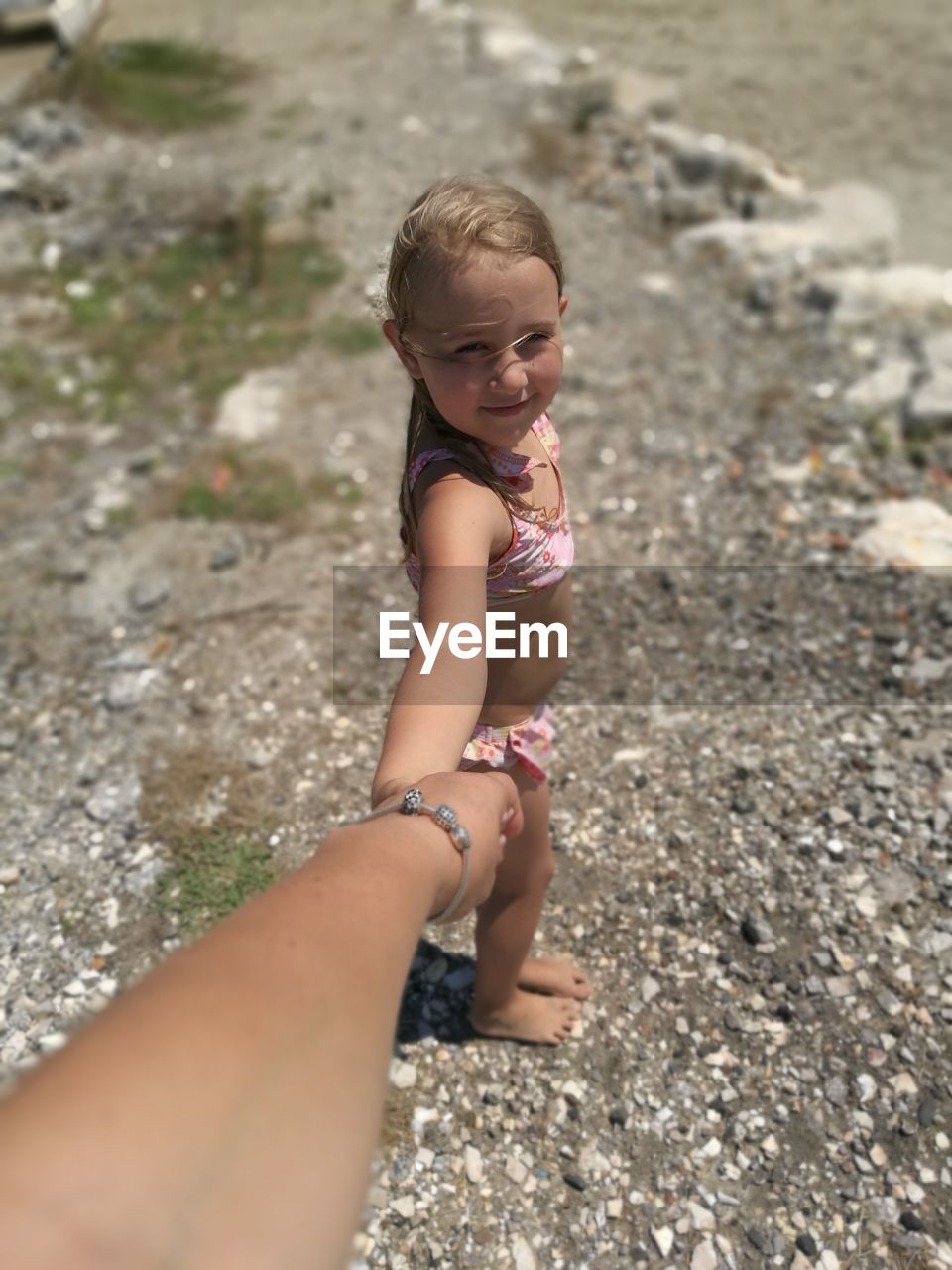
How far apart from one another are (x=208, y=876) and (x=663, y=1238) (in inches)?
64.5

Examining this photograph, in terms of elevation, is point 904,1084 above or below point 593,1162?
above

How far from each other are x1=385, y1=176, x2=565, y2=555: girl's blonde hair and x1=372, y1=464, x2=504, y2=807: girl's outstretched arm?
83 millimetres

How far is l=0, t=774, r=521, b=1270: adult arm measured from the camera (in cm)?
73

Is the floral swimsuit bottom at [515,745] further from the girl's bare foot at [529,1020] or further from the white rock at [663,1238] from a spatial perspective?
the white rock at [663,1238]

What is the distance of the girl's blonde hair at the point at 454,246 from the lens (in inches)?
62.7

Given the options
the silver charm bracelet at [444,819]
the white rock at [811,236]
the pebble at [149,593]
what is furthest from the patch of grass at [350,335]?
the silver charm bracelet at [444,819]

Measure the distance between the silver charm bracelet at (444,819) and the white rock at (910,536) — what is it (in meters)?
3.31

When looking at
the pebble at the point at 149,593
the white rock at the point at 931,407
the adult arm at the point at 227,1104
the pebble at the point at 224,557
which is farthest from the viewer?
the white rock at the point at 931,407

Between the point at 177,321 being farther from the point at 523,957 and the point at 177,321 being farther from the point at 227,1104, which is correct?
the point at 227,1104

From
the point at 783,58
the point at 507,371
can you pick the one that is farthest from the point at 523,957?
the point at 783,58

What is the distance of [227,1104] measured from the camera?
814 mm

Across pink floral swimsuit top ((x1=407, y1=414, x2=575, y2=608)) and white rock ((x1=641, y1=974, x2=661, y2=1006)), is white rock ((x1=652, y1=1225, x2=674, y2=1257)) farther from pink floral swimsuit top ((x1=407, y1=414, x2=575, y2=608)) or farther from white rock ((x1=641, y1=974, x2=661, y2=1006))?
pink floral swimsuit top ((x1=407, y1=414, x2=575, y2=608))

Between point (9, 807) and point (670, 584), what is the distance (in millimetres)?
2710

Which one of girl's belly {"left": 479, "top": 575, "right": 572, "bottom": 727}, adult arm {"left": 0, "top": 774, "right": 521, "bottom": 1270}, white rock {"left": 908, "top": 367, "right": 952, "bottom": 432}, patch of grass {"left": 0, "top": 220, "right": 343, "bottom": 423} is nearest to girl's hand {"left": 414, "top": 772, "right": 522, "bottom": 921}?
adult arm {"left": 0, "top": 774, "right": 521, "bottom": 1270}
